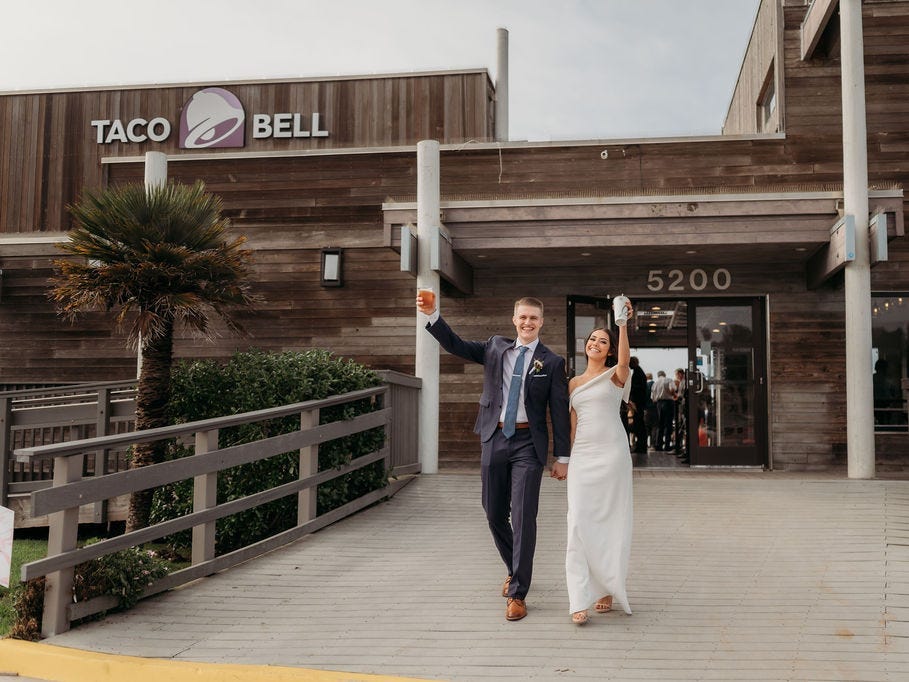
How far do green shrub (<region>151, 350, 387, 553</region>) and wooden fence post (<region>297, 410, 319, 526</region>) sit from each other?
0.28 m

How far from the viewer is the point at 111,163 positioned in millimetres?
12398

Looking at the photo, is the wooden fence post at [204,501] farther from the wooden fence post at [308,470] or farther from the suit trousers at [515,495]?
→ the suit trousers at [515,495]

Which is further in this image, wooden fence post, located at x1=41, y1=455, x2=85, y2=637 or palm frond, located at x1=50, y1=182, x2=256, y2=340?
palm frond, located at x1=50, y1=182, x2=256, y2=340

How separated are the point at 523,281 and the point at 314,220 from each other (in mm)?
3191

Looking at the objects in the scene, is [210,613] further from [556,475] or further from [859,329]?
[859,329]

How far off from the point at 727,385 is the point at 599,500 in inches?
278

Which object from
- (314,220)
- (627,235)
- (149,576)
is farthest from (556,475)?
(314,220)

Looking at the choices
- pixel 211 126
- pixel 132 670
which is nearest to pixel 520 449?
pixel 132 670

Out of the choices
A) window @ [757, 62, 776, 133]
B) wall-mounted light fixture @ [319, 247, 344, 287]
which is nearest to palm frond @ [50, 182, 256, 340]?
wall-mounted light fixture @ [319, 247, 344, 287]

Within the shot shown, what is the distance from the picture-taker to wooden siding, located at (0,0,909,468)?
35.1 ft

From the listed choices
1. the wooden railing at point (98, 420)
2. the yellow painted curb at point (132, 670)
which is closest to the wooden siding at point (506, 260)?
the wooden railing at point (98, 420)

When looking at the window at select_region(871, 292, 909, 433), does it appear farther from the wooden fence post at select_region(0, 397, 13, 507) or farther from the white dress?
the wooden fence post at select_region(0, 397, 13, 507)

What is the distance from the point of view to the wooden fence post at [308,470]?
663 centimetres

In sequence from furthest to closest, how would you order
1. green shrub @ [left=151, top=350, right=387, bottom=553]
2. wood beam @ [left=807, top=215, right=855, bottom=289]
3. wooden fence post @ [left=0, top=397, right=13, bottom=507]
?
wood beam @ [left=807, top=215, right=855, bottom=289]
wooden fence post @ [left=0, top=397, right=13, bottom=507]
green shrub @ [left=151, top=350, right=387, bottom=553]
